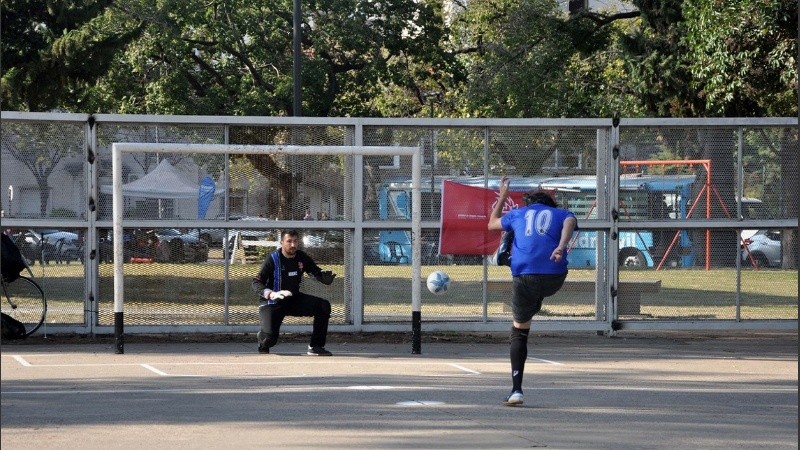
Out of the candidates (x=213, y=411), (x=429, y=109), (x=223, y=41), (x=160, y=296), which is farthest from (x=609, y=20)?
(x=213, y=411)

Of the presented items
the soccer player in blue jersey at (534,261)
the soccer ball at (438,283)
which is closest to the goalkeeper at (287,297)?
the soccer ball at (438,283)

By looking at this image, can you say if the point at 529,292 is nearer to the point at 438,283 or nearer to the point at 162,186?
the point at 438,283

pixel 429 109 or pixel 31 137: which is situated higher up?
pixel 429 109

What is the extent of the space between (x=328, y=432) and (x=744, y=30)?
16963 mm

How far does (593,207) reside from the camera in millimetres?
15078

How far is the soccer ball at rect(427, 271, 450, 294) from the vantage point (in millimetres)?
14234

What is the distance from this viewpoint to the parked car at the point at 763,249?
14984 mm

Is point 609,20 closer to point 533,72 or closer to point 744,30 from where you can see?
point 533,72

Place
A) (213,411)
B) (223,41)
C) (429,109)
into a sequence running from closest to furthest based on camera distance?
(213,411) < (223,41) < (429,109)

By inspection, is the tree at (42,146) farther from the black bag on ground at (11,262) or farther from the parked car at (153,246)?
the parked car at (153,246)

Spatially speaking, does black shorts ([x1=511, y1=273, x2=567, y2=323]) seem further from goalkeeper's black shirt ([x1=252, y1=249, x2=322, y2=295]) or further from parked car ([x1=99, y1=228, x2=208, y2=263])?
parked car ([x1=99, y1=228, x2=208, y2=263])

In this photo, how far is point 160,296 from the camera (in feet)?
47.8

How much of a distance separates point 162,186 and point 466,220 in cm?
392

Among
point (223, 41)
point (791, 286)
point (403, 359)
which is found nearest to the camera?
point (403, 359)
